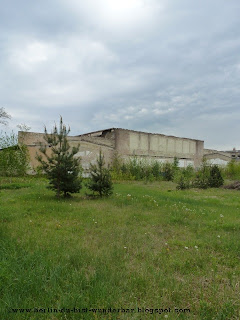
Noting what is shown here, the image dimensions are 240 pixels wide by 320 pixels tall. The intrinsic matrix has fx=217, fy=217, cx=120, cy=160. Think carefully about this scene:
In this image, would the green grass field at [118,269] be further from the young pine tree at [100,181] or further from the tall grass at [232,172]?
the tall grass at [232,172]

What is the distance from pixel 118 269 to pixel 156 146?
28912 mm

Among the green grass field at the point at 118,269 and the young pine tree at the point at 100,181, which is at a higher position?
the young pine tree at the point at 100,181

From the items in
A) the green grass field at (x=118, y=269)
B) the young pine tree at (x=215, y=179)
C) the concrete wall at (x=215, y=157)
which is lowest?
the green grass field at (x=118, y=269)

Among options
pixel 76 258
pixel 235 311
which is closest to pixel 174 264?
pixel 235 311

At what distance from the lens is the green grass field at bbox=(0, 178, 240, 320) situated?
2.43 m

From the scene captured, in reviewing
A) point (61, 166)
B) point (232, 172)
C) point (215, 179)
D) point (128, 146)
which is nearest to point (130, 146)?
point (128, 146)

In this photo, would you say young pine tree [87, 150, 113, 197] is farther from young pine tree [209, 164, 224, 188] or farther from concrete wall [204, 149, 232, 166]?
concrete wall [204, 149, 232, 166]

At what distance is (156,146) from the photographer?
1240 inches

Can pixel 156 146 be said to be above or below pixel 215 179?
above

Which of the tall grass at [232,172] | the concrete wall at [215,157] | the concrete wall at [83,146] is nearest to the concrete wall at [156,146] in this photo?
the concrete wall at [83,146]

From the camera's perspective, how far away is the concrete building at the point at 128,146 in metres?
22.5

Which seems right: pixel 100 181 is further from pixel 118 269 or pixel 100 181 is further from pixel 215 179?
pixel 215 179

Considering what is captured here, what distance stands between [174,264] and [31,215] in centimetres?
473

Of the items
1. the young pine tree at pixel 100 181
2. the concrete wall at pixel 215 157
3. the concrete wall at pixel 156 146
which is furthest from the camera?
the concrete wall at pixel 215 157
